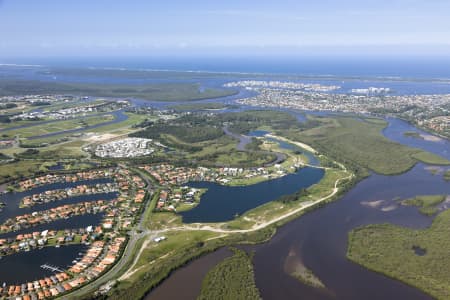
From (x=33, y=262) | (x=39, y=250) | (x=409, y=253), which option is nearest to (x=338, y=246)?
(x=409, y=253)

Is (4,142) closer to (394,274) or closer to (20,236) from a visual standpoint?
(20,236)

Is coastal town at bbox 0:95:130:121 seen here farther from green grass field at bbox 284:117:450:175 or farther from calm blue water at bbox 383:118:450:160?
calm blue water at bbox 383:118:450:160

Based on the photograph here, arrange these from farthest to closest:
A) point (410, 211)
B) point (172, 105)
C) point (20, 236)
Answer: point (172, 105), point (410, 211), point (20, 236)

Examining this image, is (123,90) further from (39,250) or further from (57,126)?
(39,250)

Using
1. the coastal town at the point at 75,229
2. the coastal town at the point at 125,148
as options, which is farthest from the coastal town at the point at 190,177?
the coastal town at the point at 125,148

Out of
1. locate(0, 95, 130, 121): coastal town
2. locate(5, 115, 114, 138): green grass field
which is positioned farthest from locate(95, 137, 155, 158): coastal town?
locate(0, 95, 130, 121): coastal town

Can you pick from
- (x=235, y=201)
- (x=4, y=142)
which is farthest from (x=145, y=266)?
(x=4, y=142)
